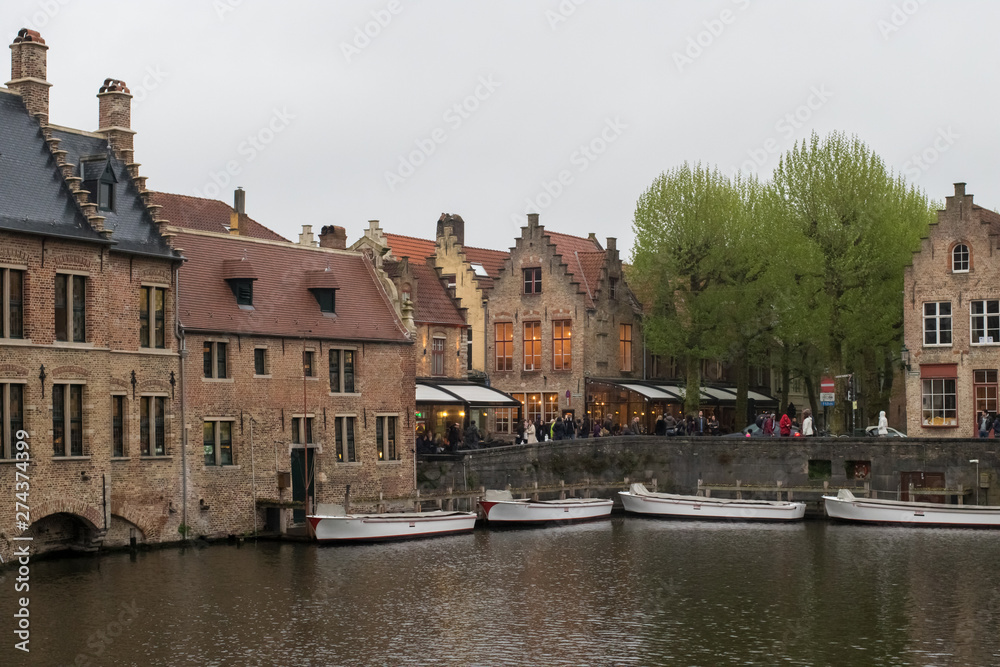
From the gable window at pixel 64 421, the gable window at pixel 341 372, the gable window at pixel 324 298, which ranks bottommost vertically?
the gable window at pixel 64 421

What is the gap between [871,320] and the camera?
54875mm

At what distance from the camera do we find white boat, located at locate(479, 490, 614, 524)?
151 ft

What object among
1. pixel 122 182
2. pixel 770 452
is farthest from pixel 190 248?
pixel 770 452

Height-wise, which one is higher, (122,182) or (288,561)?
(122,182)

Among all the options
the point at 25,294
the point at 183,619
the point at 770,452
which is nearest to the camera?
the point at 183,619

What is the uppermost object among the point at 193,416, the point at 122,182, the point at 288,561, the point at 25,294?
the point at 122,182

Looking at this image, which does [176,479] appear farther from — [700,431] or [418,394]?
[700,431]

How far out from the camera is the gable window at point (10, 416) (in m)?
34.0

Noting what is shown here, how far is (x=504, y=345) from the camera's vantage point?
213 feet

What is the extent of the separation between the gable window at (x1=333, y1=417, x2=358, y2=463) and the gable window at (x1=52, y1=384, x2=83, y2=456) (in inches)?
405

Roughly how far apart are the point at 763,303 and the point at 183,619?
36.2m

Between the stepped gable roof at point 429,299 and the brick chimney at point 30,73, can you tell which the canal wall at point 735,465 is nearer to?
the stepped gable roof at point 429,299

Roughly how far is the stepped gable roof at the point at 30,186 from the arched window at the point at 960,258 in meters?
31.8

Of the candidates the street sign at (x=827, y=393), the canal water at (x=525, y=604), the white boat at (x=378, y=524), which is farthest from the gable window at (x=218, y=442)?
the street sign at (x=827, y=393)
